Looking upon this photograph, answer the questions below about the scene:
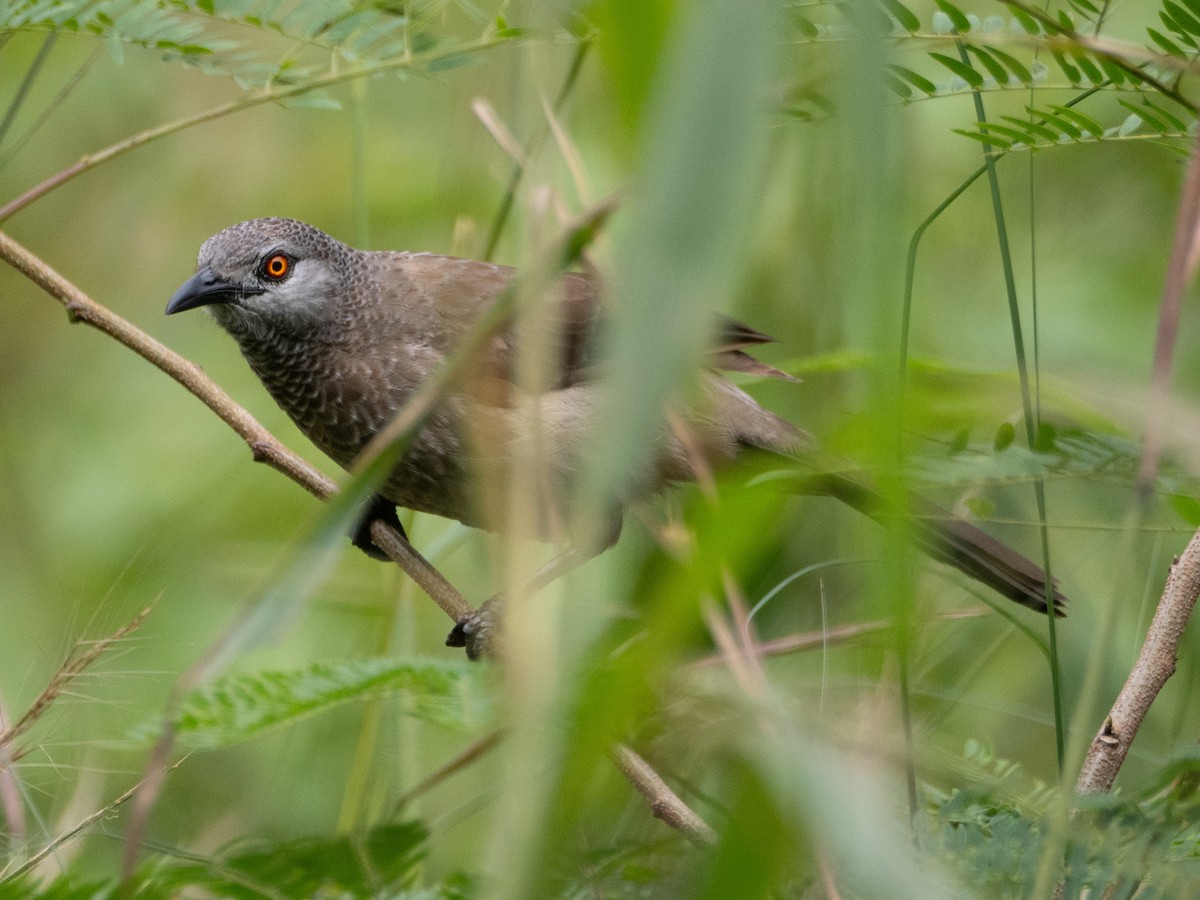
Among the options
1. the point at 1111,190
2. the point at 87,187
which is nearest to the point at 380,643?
the point at 1111,190

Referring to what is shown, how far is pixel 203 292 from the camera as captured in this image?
3688 millimetres

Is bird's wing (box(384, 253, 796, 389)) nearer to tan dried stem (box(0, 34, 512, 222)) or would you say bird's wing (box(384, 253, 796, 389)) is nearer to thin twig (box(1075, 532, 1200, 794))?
tan dried stem (box(0, 34, 512, 222))

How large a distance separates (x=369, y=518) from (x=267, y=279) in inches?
31.4

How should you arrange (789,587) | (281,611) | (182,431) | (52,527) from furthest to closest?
1. (182,431)
2. (52,527)
3. (789,587)
4. (281,611)

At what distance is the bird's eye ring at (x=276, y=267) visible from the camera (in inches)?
A: 152

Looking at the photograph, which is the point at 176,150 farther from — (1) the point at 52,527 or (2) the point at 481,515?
(2) the point at 481,515

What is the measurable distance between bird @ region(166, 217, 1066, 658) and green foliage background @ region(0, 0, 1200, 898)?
0.54 ft

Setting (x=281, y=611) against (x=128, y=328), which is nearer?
(x=281, y=611)

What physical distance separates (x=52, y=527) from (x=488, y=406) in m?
2.55

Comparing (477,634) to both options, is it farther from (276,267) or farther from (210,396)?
(276,267)

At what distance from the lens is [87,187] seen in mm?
5973

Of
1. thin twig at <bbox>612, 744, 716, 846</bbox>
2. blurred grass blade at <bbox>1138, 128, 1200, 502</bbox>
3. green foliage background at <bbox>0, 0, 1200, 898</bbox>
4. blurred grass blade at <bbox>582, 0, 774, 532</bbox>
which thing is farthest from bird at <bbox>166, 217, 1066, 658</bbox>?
blurred grass blade at <bbox>582, 0, 774, 532</bbox>

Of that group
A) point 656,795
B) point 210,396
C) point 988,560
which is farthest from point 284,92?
point 988,560

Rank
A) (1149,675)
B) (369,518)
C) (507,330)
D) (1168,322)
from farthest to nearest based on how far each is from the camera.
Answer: (369,518), (507,330), (1149,675), (1168,322)
